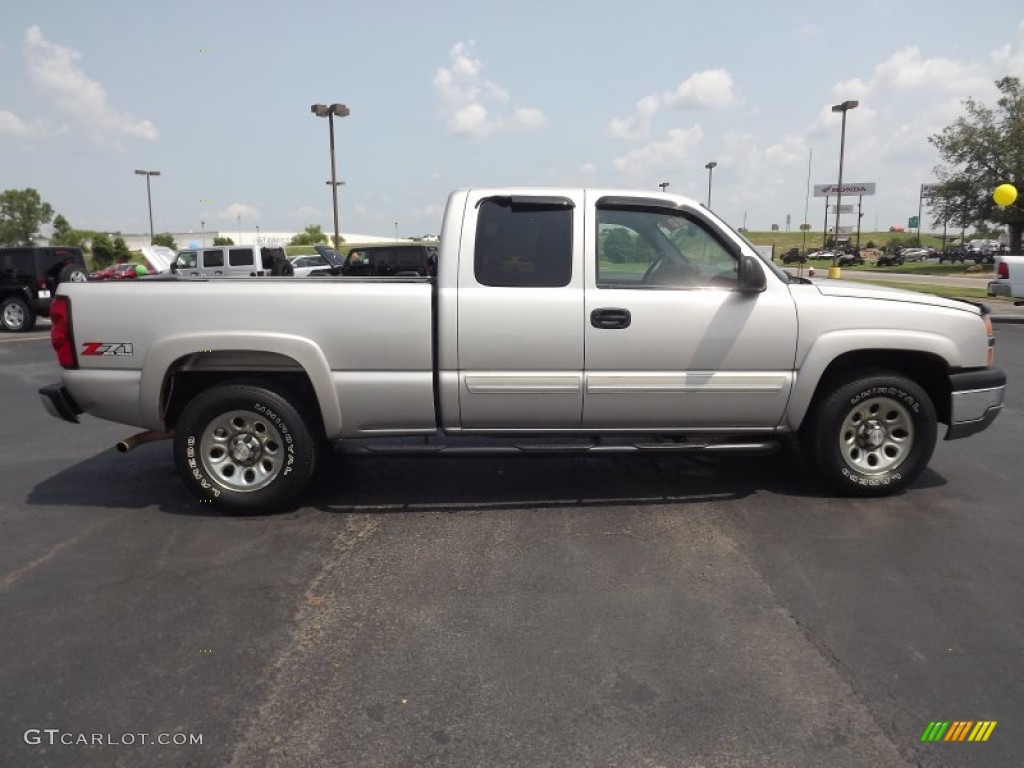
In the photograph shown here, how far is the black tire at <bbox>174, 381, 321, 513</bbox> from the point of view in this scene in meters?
4.56

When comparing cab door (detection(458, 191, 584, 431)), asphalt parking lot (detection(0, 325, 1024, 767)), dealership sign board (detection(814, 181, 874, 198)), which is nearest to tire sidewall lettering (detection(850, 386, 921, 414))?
asphalt parking lot (detection(0, 325, 1024, 767))

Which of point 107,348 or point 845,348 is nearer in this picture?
point 107,348

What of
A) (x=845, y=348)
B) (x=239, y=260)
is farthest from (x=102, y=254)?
(x=845, y=348)

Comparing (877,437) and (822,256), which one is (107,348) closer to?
(877,437)

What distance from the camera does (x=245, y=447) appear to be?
469 centimetres

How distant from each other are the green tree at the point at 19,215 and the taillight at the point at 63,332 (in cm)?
8986

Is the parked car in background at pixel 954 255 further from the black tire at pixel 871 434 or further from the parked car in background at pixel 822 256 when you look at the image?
the black tire at pixel 871 434

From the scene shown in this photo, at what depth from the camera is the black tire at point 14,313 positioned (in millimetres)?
17406

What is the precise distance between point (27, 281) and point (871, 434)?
60.3ft

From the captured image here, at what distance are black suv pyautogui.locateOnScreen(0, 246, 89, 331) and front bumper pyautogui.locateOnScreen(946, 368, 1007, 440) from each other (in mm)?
17949

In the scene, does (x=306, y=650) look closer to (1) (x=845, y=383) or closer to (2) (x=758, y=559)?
(2) (x=758, y=559)

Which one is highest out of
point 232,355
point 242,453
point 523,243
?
point 523,243

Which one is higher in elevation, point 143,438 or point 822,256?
point 822,256

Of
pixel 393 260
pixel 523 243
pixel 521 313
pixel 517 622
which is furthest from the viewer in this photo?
pixel 393 260
